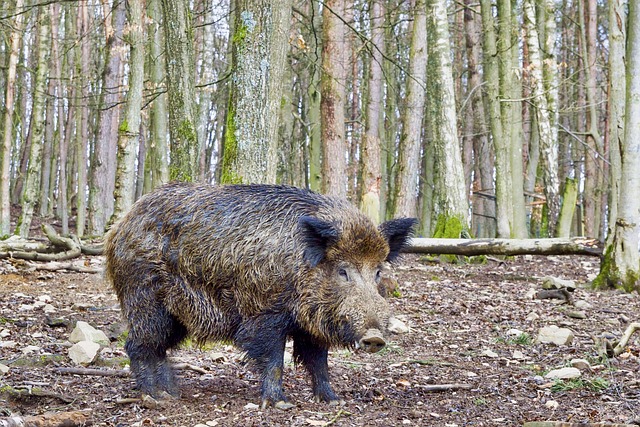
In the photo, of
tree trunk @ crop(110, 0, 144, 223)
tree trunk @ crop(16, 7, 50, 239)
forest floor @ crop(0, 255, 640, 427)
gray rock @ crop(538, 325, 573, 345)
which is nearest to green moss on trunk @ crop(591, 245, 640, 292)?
Result: forest floor @ crop(0, 255, 640, 427)

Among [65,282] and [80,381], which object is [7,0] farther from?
[80,381]

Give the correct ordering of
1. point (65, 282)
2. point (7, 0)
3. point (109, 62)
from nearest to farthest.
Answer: point (65, 282) → point (109, 62) → point (7, 0)

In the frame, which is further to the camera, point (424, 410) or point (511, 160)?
point (511, 160)

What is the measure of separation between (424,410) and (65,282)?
7002 millimetres

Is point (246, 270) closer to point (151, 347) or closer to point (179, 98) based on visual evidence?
point (151, 347)

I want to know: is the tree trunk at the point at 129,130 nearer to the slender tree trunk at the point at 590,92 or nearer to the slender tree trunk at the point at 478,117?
the slender tree trunk at the point at 478,117

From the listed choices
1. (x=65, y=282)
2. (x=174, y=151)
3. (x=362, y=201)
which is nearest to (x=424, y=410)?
(x=174, y=151)

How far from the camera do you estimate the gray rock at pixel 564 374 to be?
6.34 meters

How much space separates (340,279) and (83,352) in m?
2.60

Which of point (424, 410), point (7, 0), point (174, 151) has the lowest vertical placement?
point (424, 410)

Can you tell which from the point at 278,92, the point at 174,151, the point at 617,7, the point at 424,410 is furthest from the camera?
the point at 617,7

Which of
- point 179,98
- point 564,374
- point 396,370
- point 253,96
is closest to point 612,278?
point 564,374

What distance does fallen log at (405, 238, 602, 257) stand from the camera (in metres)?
12.0

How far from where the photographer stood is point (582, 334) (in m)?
8.52
